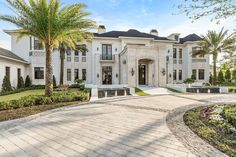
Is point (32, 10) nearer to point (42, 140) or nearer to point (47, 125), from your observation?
point (47, 125)

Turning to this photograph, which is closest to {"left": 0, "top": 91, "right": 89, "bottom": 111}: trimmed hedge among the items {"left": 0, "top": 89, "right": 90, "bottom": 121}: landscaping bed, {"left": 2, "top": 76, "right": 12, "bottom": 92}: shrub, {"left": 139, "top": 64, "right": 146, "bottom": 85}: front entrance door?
{"left": 0, "top": 89, "right": 90, "bottom": 121}: landscaping bed

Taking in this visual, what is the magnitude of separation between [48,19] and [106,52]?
15.4m

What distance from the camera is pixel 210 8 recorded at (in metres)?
5.59

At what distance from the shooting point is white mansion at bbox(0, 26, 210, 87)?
2070cm

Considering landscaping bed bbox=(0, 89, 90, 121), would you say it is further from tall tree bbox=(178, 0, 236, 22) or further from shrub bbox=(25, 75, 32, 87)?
shrub bbox=(25, 75, 32, 87)

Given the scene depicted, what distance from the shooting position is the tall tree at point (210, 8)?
5.39 m

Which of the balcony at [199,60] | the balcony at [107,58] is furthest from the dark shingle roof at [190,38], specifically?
the balcony at [107,58]

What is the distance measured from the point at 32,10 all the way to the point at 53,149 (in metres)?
9.57

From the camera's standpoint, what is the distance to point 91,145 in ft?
13.3

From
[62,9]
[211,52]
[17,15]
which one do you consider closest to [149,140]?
[62,9]

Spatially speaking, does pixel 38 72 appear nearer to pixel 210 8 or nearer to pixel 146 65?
pixel 146 65

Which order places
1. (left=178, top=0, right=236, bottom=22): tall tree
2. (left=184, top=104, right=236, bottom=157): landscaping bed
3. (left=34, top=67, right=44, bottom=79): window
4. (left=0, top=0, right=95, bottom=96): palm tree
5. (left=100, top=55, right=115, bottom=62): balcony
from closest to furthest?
1. (left=184, top=104, right=236, bottom=157): landscaping bed
2. (left=178, top=0, right=236, bottom=22): tall tree
3. (left=0, top=0, right=95, bottom=96): palm tree
4. (left=34, top=67, right=44, bottom=79): window
5. (left=100, top=55, right=115, bottom=62): balcony

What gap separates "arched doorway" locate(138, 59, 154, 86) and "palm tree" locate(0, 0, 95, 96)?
517 inches

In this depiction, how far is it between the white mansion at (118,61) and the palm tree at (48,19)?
9561mm
